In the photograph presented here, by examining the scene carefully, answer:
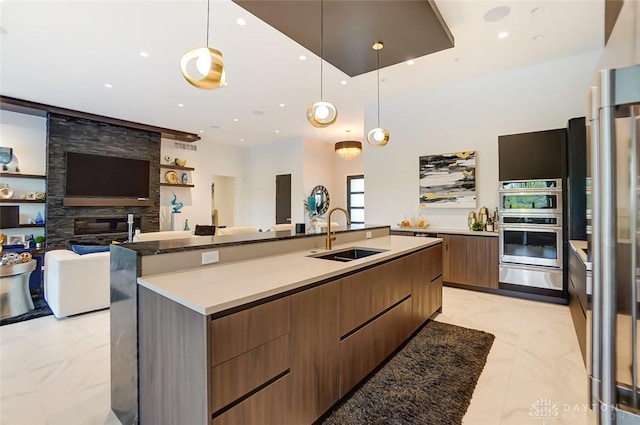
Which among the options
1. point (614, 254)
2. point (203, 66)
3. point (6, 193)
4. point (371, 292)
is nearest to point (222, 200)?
point (6, 193)

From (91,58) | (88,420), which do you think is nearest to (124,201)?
(91,58)

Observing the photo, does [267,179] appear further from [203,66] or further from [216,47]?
[203,66]

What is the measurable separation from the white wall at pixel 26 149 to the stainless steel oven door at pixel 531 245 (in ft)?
28.4

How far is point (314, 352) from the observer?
172 centimetres

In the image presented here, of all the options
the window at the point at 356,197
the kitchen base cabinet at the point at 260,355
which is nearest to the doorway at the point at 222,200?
the window at the point at 356,197

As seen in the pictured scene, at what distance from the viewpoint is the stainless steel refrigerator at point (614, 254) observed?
2.27 feet

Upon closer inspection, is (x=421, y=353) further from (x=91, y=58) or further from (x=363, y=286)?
(x=91, y=58)

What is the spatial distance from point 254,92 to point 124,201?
4.31m

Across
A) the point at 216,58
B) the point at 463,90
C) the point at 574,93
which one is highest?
the point at 463,90

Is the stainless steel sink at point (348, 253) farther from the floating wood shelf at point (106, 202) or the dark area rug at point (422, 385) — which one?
the floating wood shelf at point (106, 202)

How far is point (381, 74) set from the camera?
4.73m

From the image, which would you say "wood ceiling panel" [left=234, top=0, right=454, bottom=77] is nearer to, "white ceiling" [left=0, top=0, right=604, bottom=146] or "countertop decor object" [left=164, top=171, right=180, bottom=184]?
"white ceiling" [left=0, top=0, right=604, bottom=146]

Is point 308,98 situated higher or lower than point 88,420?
higher

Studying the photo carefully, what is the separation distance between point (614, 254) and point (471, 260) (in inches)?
168
